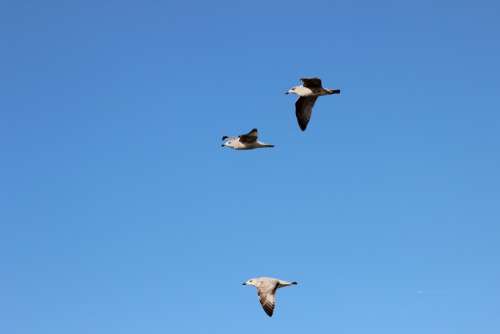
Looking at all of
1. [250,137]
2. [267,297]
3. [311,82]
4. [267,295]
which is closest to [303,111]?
[311,82]

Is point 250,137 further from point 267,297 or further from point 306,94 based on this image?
point 267,297

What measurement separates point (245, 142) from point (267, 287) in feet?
29.1

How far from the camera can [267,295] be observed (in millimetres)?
37719

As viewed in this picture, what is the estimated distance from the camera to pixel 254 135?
42312 millimetres

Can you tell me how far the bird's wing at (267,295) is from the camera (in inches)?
1459

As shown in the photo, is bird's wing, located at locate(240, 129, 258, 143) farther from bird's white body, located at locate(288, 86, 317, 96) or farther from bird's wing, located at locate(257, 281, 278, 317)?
bird's wing, located at locate(257, 281, 278, 317)

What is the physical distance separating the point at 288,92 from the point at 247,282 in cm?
1117

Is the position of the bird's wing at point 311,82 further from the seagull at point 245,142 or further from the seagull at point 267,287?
the seagull at point 267,287

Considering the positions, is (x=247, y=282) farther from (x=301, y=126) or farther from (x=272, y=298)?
(x=301, y=126)

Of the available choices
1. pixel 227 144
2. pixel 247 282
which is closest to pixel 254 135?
pixel 227 144

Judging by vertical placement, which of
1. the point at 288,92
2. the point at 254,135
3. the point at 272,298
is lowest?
the point at 272,298

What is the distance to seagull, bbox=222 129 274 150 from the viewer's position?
42281mm

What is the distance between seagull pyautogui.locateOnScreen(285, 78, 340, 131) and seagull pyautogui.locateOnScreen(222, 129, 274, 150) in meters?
2.95

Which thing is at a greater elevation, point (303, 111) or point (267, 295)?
point (303, 111)
